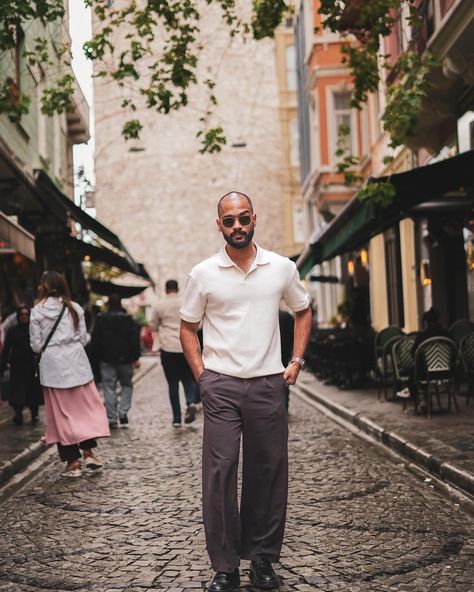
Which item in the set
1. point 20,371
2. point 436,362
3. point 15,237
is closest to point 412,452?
point 436,362

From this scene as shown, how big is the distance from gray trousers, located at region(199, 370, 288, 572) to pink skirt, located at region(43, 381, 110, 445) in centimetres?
447

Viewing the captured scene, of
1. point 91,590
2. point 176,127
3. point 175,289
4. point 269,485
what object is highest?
point 176,127

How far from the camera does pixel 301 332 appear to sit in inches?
214

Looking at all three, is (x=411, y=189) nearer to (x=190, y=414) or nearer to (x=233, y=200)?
(x=190, y=414)

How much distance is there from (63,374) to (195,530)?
10.5 ft

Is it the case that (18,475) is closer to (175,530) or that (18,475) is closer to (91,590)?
(175,530)

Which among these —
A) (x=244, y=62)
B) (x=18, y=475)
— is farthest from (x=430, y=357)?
(x=244, y=62)

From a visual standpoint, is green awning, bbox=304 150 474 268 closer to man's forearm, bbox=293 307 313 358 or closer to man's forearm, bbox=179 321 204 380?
man's forearm, bbox=293 307 313 358

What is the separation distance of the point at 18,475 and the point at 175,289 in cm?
522

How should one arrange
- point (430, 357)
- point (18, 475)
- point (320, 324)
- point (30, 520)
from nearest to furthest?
point (30, 520) < point (18, 475) < point (430, 357) < point (320, 324)

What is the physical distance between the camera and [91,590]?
5207 millimetres

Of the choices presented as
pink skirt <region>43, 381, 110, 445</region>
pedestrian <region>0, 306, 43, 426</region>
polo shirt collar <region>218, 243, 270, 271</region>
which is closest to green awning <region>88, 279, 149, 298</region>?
pedestrian <region>0, 306, 43, 426</region>

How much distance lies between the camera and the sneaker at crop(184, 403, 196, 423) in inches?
542

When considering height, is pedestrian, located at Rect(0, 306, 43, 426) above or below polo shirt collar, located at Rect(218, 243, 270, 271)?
below
